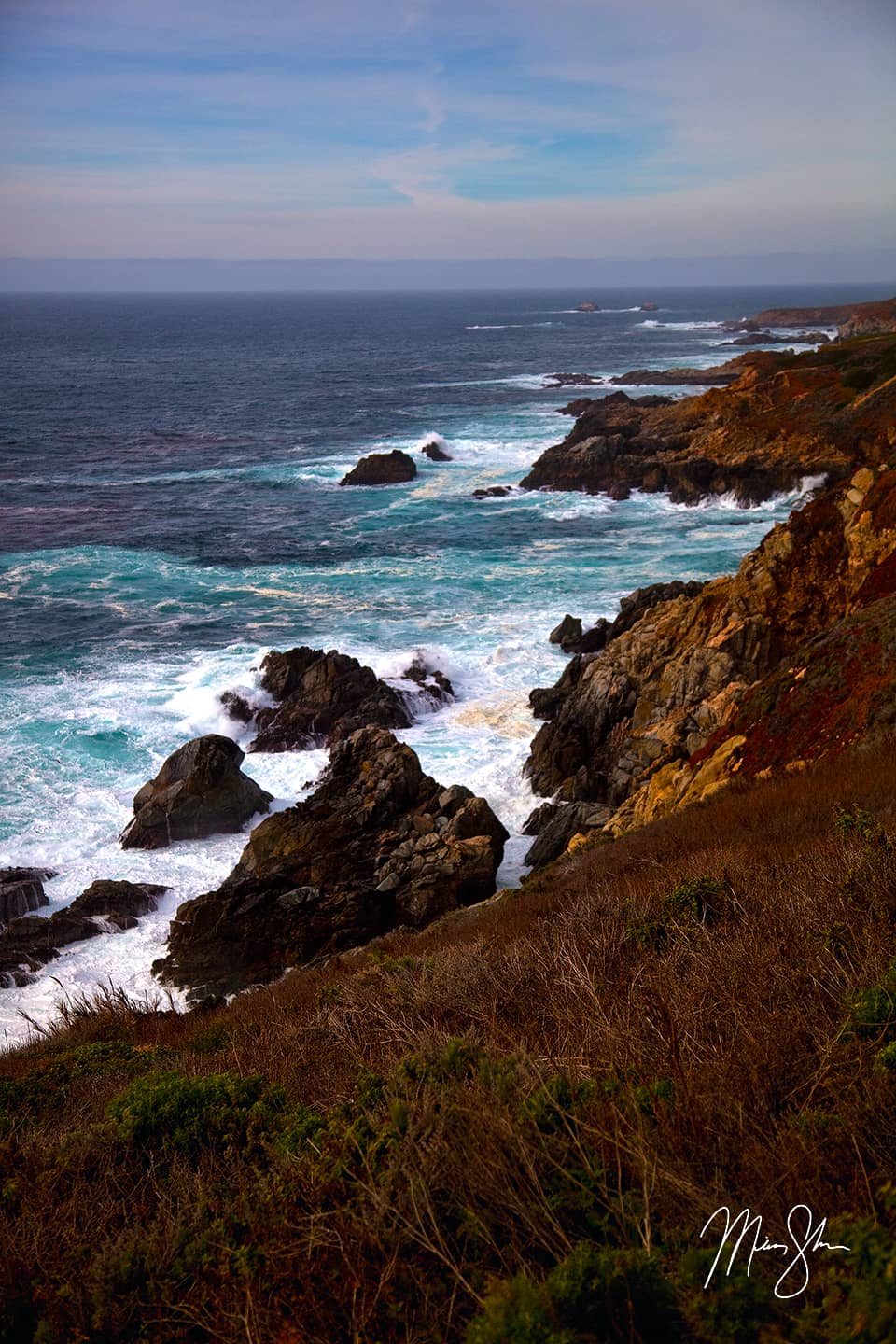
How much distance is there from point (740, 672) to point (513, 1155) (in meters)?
17.0

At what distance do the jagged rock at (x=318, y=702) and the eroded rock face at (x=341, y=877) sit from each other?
4.57 m

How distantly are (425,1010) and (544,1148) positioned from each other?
9.87 ft

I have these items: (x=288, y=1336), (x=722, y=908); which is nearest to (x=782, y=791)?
(x=722, y=908)

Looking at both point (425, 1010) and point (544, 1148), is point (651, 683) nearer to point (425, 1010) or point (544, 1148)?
point (425, 1010)

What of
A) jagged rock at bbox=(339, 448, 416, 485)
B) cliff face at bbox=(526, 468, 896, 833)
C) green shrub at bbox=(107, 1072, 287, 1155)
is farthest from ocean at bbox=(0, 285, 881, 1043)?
green shrub at bbox=(107, 1072, 287, 1155)

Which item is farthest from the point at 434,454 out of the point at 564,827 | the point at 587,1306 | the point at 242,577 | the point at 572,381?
the point at 587,1306

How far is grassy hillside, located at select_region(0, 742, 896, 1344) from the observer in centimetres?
332

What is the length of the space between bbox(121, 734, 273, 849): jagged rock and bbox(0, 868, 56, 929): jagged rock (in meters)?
2.28

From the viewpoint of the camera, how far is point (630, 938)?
25.0ft

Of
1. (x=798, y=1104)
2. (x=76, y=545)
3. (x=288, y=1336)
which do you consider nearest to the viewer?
(x=288, y=1336)

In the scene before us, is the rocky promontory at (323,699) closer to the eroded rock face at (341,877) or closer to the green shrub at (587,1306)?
the eroded rock face at (341,877)

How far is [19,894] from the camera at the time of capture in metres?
17.5

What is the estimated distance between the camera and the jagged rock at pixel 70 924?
16000mm

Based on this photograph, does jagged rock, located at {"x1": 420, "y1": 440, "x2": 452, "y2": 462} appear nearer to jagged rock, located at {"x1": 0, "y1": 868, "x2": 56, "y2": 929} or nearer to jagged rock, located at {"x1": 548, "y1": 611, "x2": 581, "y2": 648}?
jagged rock, located at {"x1": 548, "y1": 611, "x2": 581, "y2": 648}
